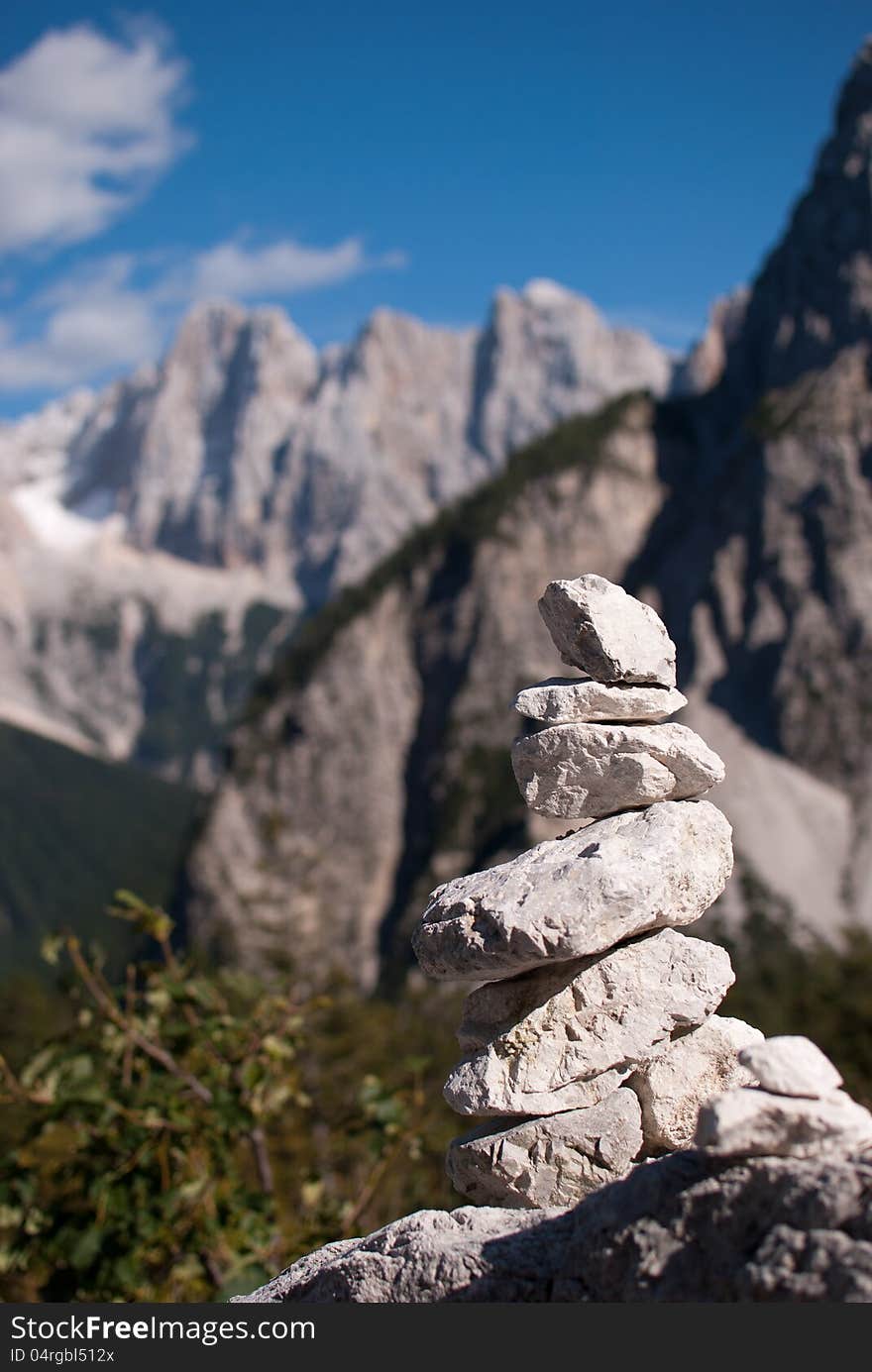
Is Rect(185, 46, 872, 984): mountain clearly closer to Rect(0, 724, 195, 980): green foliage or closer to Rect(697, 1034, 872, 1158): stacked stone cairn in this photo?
Rect(0, 724, 195, 980): green foliage

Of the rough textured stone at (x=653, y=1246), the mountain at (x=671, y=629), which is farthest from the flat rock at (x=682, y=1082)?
the mountain at (x=671, y=629)

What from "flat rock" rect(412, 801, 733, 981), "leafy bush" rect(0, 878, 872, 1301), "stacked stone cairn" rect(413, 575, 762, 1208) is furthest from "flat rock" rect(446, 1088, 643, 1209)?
"leafy bush" rect(0, 878, 872, 1301)

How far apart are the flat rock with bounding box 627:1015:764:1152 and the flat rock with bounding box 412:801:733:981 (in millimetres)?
829

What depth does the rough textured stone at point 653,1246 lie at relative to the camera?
17.7 ft

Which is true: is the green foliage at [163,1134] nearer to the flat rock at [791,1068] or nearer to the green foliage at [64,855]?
the flat rock at [791,1068]

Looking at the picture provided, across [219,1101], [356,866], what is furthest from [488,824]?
[219,1101]

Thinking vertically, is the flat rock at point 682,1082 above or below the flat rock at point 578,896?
below

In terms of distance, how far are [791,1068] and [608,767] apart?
295 cm

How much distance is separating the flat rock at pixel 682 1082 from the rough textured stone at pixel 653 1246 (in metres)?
1.33

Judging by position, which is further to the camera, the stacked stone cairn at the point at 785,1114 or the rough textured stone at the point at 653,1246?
the stacked stone cairn at the point at 785,1114

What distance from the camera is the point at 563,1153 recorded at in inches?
309

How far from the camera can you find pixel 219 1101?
9.23 meters

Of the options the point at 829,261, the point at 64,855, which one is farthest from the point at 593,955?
the point at 64,855

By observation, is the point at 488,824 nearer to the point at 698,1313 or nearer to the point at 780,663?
the point at 780,663
